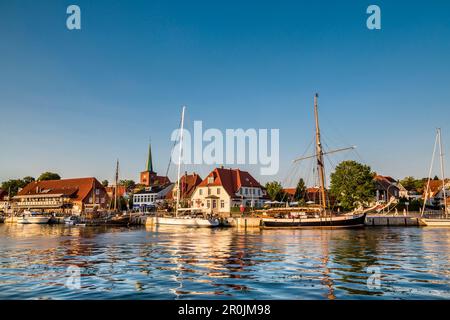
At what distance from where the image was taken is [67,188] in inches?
4779

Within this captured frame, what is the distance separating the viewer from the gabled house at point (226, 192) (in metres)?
90.6

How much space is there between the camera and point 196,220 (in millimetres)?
68562

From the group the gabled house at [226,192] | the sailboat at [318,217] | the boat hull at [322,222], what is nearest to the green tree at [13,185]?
the gabled house at [226,192]

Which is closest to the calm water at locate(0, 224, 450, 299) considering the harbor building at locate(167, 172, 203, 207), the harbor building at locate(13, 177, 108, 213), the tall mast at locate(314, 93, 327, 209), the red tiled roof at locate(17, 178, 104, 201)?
the tall mast at locate(314, 93, 327, 209)

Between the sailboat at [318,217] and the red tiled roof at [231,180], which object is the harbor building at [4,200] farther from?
the sailboat at [318,217]

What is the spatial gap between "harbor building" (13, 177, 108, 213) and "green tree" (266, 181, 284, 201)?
165 feet

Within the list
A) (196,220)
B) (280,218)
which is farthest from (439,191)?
(196,220)

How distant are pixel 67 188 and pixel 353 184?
88484mm

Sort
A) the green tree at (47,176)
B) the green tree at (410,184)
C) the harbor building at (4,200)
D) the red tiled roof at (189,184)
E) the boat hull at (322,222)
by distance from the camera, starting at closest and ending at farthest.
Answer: the boat hull at (322,222), the red tiled roof at (189,184), the harbor building at (4,200), the green tree at (47,176), the green tree at (410,184)

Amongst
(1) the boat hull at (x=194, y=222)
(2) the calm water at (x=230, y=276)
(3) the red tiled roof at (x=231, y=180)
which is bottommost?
(1) the boat hull at (x=194, y=222)

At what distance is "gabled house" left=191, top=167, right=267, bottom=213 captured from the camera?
90.6 m
